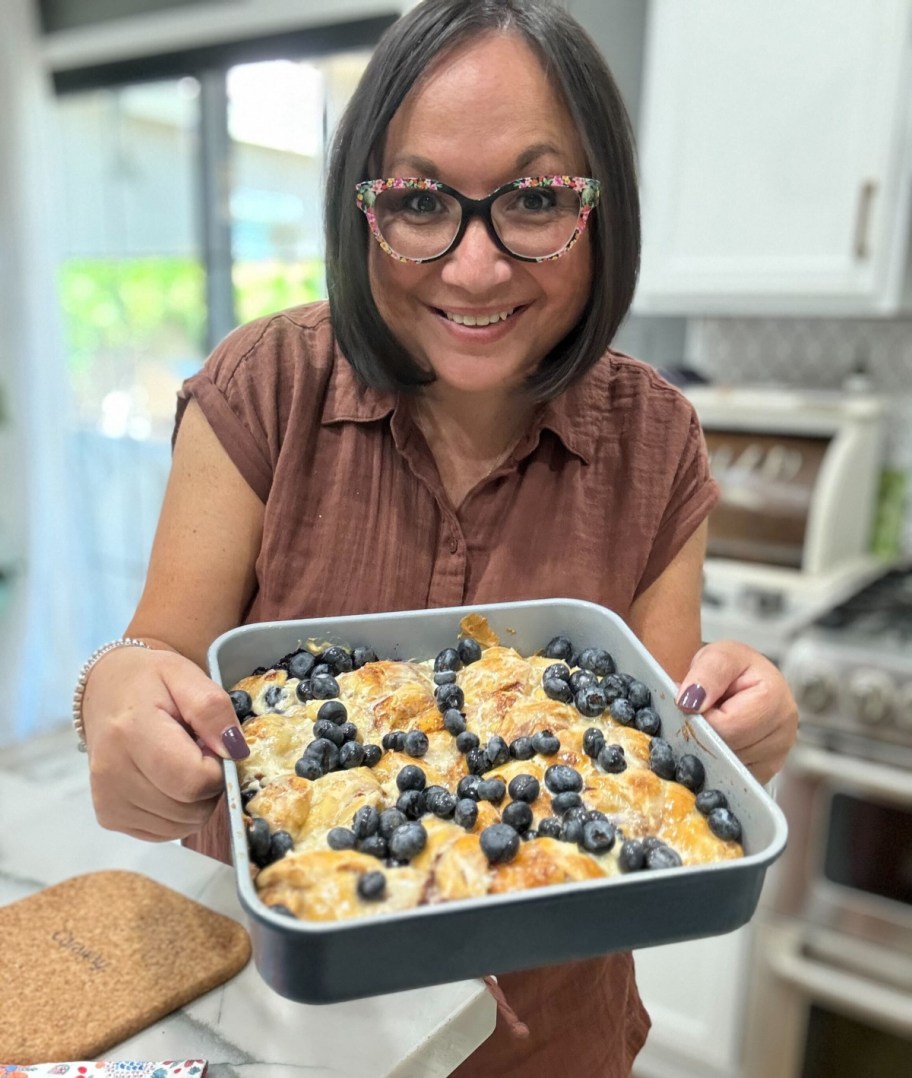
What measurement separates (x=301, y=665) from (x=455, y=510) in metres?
0.28

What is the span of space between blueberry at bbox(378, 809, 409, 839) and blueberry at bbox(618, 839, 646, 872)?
16 cm

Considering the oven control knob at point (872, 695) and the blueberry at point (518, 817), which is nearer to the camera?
the blueberry at point (518, 817)

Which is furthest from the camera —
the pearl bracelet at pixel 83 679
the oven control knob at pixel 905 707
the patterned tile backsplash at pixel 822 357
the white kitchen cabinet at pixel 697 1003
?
the patterned tile backsplash at pixel 822 357

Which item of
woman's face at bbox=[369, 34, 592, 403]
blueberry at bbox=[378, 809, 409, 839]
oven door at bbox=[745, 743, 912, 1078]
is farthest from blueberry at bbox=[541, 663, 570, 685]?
oven door at bbox=[745, 743, 912, 1078]

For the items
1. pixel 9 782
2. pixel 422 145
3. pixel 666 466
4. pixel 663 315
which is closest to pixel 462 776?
pixel 666 466

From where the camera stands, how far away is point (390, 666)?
Result: 858 mm

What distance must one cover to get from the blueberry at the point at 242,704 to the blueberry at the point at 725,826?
400mm

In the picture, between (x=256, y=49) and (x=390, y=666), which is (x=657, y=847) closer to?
(x=390, y=666)

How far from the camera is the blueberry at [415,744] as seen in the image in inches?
30.5

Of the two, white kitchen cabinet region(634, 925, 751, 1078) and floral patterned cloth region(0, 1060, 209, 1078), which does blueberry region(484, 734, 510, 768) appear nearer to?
floral patterned cloth region(0, 1060, 209, 1078)

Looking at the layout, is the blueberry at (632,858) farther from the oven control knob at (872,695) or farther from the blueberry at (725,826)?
the oven control knob at (872,695)

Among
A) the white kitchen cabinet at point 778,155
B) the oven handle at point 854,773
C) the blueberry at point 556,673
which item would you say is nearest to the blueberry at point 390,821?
the blueberry at point 556,673

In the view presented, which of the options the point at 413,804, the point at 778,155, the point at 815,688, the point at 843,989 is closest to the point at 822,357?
the point at 778,155

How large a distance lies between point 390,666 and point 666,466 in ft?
1.38
